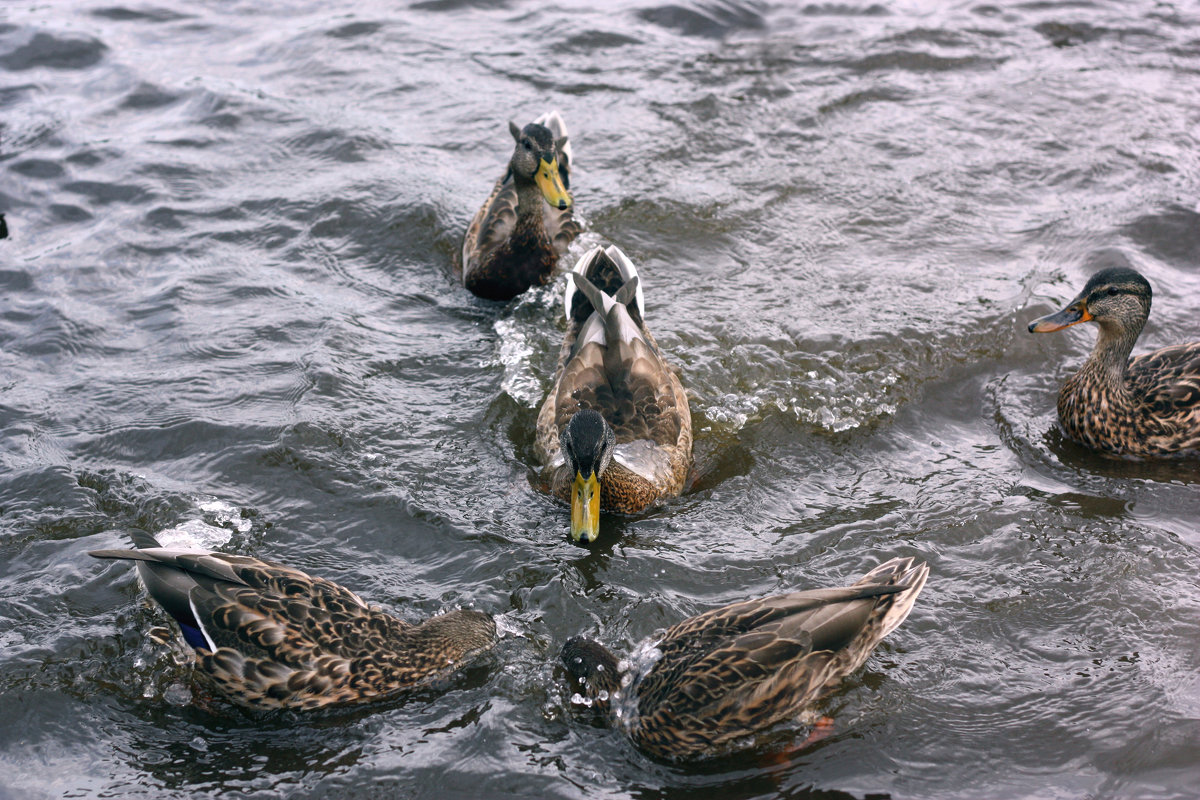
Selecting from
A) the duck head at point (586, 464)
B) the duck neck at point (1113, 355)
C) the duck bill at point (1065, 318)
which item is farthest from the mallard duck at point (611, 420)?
the duck neck at point (1113, 355)

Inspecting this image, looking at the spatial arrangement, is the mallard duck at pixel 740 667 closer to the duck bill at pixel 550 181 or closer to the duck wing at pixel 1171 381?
the duck wing at pixel 1171 381

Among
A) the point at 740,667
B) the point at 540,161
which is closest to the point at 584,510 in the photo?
the point at 740,667

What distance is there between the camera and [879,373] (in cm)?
667

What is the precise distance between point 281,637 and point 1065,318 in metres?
4.94

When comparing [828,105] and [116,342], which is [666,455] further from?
[828,105]

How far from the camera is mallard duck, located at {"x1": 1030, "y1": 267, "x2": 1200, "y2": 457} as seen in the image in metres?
5.99

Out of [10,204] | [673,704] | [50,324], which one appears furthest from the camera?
[10,204]

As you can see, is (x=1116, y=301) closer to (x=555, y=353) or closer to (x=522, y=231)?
(x=555, y=353)

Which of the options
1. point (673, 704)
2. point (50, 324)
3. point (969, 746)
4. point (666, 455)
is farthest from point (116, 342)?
point (969, 746)

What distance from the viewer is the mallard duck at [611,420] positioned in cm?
534

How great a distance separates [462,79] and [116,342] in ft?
17.3

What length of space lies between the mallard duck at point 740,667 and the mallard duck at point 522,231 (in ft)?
12.5

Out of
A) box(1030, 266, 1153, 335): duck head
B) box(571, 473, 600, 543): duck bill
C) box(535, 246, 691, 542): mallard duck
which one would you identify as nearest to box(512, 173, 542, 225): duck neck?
box(535, 246, 691, 542): mallard duck

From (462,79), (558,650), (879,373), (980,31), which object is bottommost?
(558,650)
